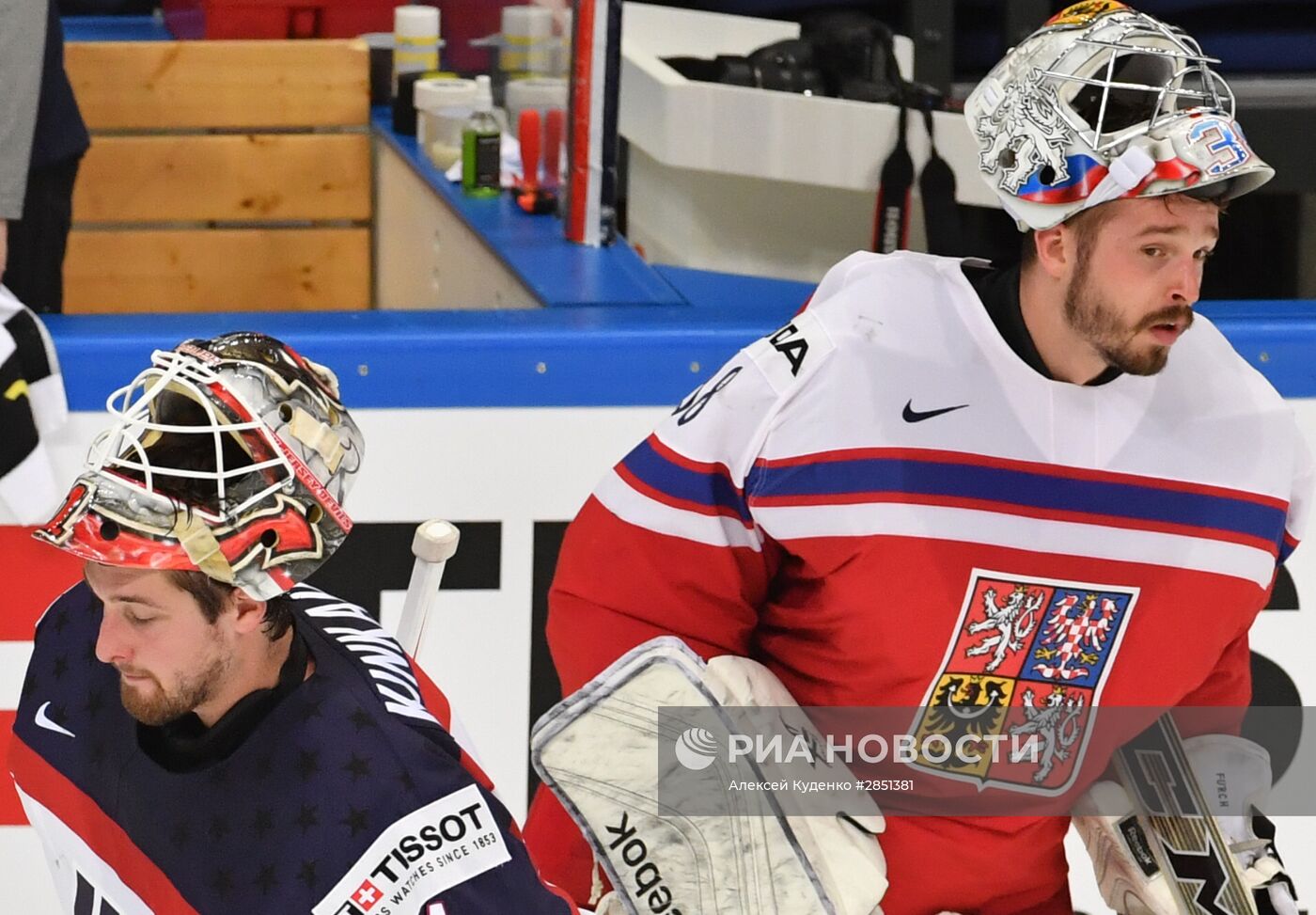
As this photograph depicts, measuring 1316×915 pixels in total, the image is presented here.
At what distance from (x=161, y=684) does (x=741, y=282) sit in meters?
1.41

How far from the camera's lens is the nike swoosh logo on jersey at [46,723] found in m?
1.48

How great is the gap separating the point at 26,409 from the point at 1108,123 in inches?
46.9

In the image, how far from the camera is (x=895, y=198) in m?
2.62

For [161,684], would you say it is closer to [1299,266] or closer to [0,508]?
[0,508]

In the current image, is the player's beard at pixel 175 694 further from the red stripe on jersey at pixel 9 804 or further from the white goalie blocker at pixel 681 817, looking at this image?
the red stripe on jersey at pixel 9 804

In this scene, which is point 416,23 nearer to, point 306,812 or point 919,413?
point 919,413

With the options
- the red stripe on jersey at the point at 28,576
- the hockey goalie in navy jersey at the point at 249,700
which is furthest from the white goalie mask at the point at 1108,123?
the red stripe on jersey at the point at 28,576

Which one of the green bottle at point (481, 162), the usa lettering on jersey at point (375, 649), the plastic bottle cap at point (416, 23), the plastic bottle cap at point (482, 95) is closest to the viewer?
the usa lettering on jersey at point (375, 649)

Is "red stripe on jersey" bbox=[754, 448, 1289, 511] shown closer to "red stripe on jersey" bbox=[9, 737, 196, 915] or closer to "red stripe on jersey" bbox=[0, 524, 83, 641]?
"red stripe on jersey" bbox=[9, 737, 196, 915]

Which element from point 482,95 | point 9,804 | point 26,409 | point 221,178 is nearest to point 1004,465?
point 26,409

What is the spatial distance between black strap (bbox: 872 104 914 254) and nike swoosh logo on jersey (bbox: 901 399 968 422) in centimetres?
102

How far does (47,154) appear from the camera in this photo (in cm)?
267

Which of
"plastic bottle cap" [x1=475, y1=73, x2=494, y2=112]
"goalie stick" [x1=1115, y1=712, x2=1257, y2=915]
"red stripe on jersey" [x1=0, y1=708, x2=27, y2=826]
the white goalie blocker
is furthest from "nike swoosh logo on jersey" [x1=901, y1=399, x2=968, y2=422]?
"plastic bottle cap" [x1=475, y1=73, x2=494, y2=112]

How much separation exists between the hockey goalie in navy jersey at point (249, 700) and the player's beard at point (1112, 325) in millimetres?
590
